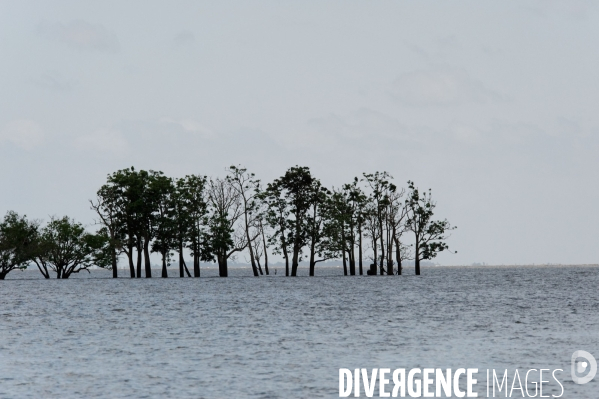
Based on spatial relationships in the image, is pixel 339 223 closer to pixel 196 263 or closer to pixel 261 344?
pixel 196 263

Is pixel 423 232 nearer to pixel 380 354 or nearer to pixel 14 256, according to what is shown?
pixel 14 256

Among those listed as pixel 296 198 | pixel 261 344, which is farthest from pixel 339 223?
pixel 261 344

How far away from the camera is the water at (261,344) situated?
2783 centimetres

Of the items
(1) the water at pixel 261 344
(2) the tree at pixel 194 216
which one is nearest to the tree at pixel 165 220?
(2) the tree at pixel 194 216

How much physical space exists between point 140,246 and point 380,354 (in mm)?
94914

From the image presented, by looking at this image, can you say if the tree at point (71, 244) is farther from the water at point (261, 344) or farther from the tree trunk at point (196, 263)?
the water at point (261, 344)

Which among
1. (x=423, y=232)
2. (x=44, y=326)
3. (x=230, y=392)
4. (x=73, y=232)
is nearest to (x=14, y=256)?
(x=73, y=232)

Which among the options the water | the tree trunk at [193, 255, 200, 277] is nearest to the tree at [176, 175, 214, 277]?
the tree trunk at [193, 255, 200, 277]

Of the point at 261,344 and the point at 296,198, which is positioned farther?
the point at 296,198

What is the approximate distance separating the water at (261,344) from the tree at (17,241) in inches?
2339

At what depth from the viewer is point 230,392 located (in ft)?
85.9

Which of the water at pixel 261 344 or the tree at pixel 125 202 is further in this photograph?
the tree at pixel 125 202

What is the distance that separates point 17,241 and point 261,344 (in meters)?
94.8

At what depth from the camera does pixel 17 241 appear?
125 metres
